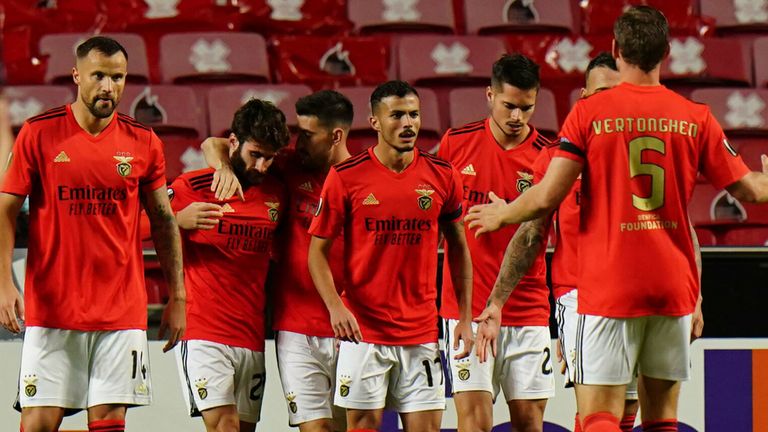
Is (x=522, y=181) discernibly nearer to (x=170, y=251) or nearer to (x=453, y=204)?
(x=453, y=204)

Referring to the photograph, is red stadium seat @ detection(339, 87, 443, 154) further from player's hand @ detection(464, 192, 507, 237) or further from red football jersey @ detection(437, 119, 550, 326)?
player's hand @ detection(464, 192, 507, 237)

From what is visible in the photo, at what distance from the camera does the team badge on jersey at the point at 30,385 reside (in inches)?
183

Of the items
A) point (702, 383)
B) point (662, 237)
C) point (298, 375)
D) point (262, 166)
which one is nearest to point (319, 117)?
point (262, 166)

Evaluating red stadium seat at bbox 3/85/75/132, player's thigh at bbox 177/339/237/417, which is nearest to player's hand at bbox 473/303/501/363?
player's thigh at bbox 177/339/237/417

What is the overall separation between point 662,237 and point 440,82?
522 centimetres

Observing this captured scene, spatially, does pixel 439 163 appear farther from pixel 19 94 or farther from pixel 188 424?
pixel 19 94

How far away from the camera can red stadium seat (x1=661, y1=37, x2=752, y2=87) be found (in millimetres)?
9195

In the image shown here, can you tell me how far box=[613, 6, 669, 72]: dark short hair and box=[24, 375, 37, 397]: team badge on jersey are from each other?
8.39ft

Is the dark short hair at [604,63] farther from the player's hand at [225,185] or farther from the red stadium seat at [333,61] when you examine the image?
the red stadium seat at [333,61]

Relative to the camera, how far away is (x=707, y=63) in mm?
9250

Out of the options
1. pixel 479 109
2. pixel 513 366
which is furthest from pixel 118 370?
pixel 479 109

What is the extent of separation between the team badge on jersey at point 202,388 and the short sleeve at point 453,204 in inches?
49.3

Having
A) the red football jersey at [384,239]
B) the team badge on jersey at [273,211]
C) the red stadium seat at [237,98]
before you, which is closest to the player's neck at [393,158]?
the red football jersey at [384,239]

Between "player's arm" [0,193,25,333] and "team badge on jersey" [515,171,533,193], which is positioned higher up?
"team badge on jersey" [515,171,533,193]
